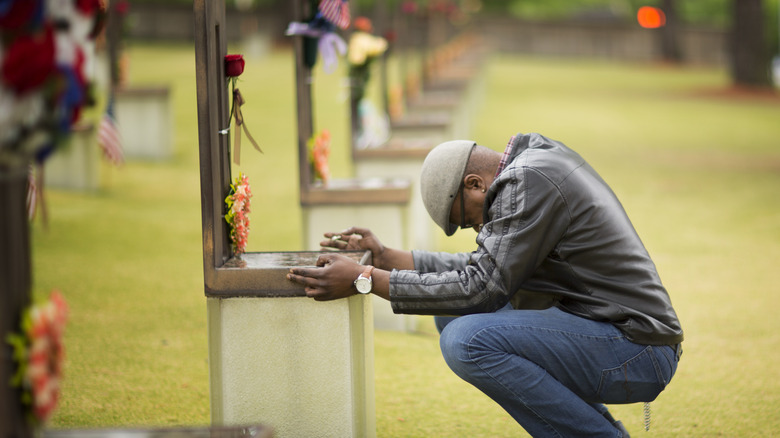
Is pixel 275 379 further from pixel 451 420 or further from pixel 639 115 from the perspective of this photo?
pixel 639 115

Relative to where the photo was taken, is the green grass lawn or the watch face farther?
the green grass lawn

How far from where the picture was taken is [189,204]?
8.62 metres

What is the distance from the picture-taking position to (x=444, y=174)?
117 inches

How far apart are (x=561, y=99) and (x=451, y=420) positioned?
1606 centimetres

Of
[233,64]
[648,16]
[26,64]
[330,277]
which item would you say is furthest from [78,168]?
[648,16]

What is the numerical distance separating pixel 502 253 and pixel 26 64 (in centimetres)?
151

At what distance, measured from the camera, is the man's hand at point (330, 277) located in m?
2.89

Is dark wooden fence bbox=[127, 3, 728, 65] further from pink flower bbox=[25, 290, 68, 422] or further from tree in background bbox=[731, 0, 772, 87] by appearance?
pink flower bbox=[25, 290, 68, 422]

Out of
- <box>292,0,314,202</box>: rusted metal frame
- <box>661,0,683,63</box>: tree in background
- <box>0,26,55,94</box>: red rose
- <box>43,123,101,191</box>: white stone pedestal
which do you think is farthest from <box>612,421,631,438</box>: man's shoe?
Answer: <box>661,0,683,63</box>: tree in background

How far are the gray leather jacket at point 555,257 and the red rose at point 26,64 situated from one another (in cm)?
137

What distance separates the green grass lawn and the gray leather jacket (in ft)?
2.86

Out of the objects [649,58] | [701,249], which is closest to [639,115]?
[701,249]

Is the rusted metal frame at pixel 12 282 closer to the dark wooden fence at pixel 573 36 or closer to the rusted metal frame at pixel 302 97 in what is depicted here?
the rusted metal frame at pixel 302 97

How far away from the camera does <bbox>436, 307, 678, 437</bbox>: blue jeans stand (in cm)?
282
